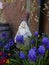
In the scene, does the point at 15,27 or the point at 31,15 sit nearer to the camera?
the point at 31,15

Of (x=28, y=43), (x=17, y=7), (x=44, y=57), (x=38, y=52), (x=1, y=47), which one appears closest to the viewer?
(x=38, y=52)

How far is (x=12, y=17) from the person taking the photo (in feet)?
13.3

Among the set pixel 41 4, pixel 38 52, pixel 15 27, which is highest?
pixel 41 4

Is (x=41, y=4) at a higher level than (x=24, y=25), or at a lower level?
higher

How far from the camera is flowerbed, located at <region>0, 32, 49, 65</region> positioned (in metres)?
2.30

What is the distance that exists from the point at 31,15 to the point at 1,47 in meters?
0.73

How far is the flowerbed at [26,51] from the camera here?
90.5 inches

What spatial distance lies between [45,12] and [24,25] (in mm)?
402

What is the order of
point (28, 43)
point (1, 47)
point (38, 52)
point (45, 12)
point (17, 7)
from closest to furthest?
point (38, 52), point (28, 43), point (1, 47), point (45, 12), point (17, 7)

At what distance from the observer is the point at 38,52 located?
231 cm

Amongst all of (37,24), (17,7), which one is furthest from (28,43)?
(17,7)

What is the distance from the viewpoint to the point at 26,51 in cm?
266

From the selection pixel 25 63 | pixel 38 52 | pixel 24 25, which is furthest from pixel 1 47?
pixel 38 52

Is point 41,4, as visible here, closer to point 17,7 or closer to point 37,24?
point 37,24
